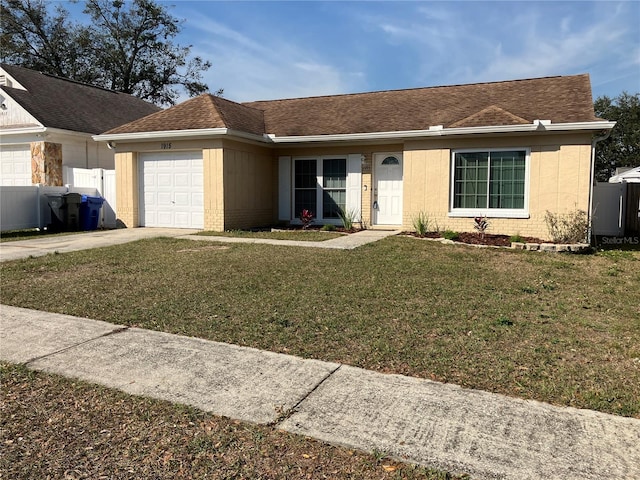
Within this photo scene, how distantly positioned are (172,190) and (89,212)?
106 inches

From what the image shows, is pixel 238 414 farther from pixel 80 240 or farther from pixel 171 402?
→ pixel 80 240

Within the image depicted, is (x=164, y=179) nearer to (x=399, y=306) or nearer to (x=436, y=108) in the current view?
(x=436, y=108)

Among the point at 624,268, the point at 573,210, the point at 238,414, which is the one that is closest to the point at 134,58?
the point at 573,210

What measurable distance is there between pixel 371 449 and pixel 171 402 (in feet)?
4.91

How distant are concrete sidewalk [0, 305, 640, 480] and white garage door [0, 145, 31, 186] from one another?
642 inches

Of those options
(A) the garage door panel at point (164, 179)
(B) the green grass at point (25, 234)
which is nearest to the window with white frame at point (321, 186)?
(A) the garage door panel at point (164, 179)

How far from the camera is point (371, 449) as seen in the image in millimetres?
2994

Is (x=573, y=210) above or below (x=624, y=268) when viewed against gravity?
above

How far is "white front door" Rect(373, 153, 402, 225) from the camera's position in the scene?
1557 centimetres

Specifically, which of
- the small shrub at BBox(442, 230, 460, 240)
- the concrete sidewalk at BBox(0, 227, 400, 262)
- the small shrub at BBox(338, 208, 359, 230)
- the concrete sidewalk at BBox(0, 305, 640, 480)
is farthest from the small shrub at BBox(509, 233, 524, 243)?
the concrete sidewalk at BBox(0, 305, 640, 480)

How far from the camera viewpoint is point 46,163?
59.6 ft

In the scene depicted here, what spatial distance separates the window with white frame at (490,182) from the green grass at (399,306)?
308 centimetres

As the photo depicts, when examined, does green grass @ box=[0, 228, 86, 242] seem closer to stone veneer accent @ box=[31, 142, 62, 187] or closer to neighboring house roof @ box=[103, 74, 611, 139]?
stone veneer accent @ box=[31, 142, 62, 187]

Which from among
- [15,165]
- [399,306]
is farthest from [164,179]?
[399,306]
